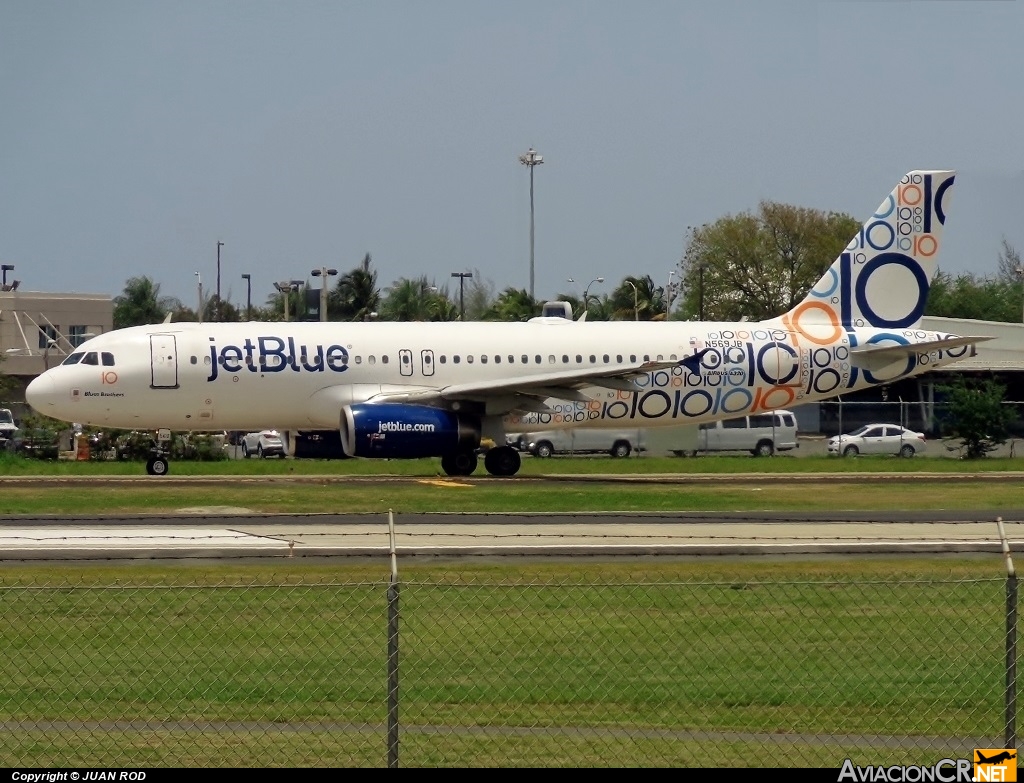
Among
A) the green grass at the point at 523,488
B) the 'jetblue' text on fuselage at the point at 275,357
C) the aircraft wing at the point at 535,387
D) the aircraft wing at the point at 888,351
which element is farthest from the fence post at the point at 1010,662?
the aircraft wing at the point at 888,351

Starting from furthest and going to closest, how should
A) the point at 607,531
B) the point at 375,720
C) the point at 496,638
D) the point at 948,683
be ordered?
1. the point at 607,531
2. the point at 496,638
3. the point at 948,683
4. the point at 375,720

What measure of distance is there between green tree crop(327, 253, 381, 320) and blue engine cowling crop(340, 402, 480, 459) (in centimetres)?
6952

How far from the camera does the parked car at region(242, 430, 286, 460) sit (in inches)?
2352

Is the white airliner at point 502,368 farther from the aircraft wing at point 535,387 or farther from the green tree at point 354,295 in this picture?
the green tree at point 354,295

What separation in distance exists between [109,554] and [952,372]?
57058 mm

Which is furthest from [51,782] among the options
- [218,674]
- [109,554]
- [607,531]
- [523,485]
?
[523,485]

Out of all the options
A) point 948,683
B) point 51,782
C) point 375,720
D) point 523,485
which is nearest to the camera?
point 51,782

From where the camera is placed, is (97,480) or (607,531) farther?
(97,480)

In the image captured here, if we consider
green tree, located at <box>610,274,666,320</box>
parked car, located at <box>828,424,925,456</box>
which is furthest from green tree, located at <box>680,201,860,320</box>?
parked car, located at <box>828,424,925,456</box>

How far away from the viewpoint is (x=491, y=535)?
Result: 18266 mm

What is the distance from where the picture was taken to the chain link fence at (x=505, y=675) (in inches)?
392

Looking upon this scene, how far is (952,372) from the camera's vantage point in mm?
68750

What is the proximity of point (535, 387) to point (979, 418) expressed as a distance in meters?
20.5

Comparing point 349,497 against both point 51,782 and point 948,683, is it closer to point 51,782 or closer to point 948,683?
point 948,683
